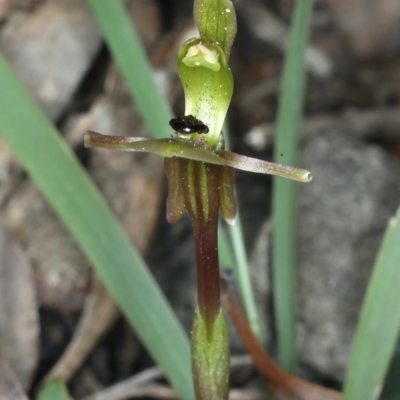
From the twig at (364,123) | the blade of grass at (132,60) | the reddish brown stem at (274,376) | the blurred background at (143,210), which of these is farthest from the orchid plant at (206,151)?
the twig at (364,123)

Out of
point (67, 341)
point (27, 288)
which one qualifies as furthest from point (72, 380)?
point (27, 288)

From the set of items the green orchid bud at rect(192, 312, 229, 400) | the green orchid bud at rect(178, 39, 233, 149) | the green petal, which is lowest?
the green orchid bud at rect(192, 312, 229, 400)

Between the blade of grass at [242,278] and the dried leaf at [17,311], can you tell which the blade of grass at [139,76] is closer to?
the blade of grass at [242,278]

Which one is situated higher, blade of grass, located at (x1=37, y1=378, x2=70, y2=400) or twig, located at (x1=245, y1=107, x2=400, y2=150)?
twig, located at (x1=245, y1=107, x2=400, y2=150)

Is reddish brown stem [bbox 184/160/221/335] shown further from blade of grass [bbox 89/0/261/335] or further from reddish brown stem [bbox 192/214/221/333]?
blade of grass [bbox 89/0/261/335]

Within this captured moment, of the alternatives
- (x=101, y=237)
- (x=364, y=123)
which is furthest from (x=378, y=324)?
(x=364, y=123)

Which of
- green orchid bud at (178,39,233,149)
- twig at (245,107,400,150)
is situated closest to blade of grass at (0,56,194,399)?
green orchid bud at (178,39,233,149)
